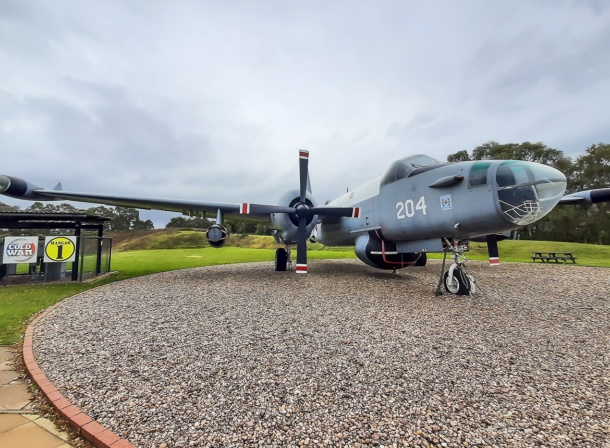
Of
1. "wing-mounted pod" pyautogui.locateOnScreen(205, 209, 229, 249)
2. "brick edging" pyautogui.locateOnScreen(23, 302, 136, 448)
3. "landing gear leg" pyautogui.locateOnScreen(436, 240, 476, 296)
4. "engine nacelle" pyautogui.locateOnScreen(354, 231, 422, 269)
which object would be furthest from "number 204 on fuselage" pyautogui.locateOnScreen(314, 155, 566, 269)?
"brick edging" pyautogui.locateOnScreen(23, 302, 136, 448)

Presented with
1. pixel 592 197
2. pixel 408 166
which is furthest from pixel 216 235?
pixel 592 197

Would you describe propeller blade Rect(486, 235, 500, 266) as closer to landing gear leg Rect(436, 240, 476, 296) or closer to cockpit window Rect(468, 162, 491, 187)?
landing gear leg Rect(436, 240, 476, 296)

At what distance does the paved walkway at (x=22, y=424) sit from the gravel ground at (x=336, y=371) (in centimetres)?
29

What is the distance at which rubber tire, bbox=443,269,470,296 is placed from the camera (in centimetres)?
818

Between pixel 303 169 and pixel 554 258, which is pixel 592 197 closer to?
pixel 303 169

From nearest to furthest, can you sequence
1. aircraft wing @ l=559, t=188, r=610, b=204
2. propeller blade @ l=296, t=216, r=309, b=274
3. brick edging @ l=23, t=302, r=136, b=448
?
brick edging @ l=23, t=302, r=136, b=448, aircraft wing @ l=559, t=188, r=610, b=204, propeller blade @ l=296, t=216, r=309, b=274

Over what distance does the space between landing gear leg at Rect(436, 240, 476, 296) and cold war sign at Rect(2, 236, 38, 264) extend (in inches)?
555

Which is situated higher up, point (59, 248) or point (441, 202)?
point (441, 202)

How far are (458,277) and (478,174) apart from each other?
2981 millimetres

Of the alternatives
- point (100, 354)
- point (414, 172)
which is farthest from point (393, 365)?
point (414, 172)

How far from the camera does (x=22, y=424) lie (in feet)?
8.75

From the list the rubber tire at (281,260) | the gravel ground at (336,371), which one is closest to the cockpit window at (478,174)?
the gravel ground at (336,371)

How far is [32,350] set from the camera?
4262mm

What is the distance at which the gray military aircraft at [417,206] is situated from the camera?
671cm
